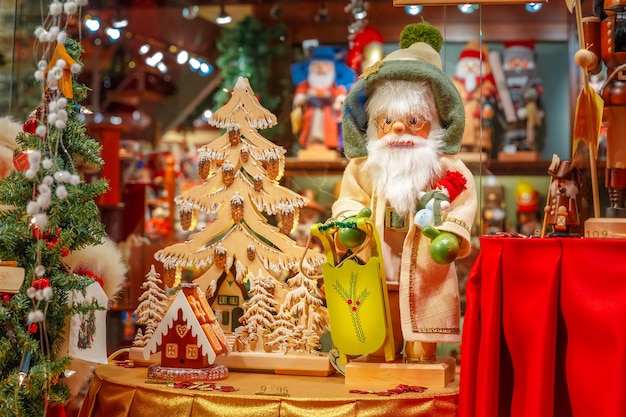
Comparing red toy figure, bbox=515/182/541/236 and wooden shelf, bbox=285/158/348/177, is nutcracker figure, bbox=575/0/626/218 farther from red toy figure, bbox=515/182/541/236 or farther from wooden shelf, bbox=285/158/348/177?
wooden shelf, bbox=285/158/348/177

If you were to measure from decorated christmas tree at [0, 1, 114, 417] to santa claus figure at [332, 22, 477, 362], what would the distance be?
79 cm

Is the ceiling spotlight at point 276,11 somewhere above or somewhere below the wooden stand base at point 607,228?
above

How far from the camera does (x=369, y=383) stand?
2.42m

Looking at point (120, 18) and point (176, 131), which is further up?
point (120, 18)

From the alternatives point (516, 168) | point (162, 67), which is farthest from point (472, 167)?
point (162, 67)

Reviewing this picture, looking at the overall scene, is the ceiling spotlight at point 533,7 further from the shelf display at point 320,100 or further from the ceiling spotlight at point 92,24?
the ceiling spotlight at point 92,24

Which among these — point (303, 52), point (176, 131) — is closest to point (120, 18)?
point (176, 131)

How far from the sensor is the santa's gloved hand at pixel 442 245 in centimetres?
233

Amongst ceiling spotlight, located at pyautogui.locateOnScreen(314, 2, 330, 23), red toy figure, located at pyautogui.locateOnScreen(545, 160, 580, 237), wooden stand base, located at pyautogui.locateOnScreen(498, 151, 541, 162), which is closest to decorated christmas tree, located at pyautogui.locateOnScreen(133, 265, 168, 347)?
red toy figure, located at pyautogui.locateOnScreen(545, 160, 580, 237)

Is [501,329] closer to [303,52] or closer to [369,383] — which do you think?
[369,383]

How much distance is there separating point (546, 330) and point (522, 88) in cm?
202

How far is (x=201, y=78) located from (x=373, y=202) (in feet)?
4.95

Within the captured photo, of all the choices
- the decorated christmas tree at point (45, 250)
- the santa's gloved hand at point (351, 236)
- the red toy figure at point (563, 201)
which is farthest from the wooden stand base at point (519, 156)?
the decorated christmas tree at point (45, 250)

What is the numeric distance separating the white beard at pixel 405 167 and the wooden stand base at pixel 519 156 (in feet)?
2.76
